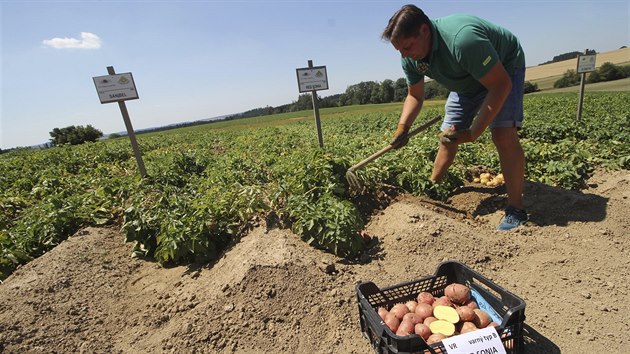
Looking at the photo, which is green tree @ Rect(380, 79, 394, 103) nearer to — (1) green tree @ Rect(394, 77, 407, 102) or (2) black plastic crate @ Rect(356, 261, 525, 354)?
(1) green tree @ Rect(394, 77, 407, 102)

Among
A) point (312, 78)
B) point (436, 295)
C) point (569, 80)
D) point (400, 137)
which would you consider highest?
point (312, 78)

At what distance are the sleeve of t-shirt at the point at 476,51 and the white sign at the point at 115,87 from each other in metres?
4.85

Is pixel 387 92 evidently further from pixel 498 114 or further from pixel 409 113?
pixel 498 114

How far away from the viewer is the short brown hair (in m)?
2.69

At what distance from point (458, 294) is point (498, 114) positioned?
75.8 inches

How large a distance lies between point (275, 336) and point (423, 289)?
1.13 metres

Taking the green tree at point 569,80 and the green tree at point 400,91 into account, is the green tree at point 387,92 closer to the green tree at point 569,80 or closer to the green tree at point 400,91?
the green tree at point 400,91

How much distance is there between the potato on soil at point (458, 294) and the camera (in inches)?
85.4

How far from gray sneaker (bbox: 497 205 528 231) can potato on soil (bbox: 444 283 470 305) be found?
1.44 meters

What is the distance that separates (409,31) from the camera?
2715mm

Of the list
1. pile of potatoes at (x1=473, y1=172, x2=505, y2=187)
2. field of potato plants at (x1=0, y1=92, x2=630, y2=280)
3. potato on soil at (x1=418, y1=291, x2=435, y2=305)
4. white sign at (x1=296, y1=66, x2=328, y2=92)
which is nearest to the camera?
potato on soil at (x1=418, y1=291, x2=435, y2=305)

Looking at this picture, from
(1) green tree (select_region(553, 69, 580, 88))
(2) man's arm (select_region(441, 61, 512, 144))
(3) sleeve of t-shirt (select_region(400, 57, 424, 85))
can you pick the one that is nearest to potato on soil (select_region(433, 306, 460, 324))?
(2) man's arm (select_region(441, 61, 512, 144))

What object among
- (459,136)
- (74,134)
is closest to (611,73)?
(459,136)

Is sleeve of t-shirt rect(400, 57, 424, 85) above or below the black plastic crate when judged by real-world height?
above
